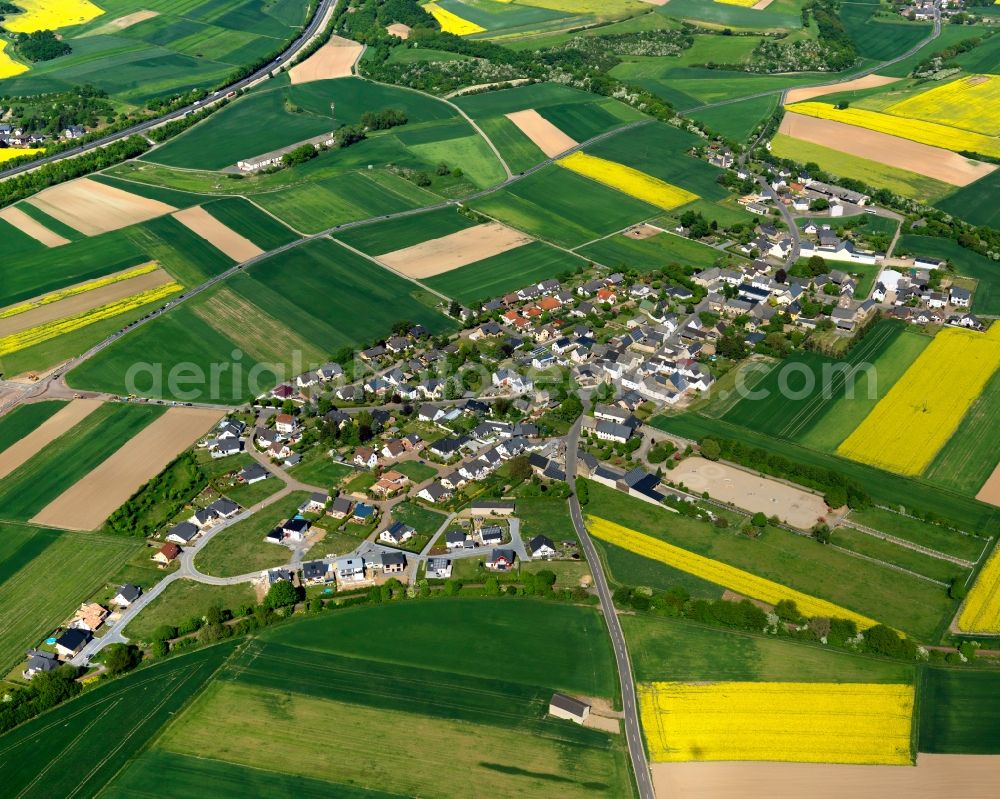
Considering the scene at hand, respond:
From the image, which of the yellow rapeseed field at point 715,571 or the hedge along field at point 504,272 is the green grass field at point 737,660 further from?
the hedge along field at point 504,272

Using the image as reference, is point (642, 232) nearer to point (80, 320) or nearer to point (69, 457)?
point (80, 320)

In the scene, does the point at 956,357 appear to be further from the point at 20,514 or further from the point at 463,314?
the point at 20,514

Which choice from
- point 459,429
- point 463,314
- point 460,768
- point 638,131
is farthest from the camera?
point 638,131

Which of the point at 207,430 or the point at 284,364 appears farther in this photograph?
the point at 284,364

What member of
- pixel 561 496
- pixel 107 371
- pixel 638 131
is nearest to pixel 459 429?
pixel 561 496

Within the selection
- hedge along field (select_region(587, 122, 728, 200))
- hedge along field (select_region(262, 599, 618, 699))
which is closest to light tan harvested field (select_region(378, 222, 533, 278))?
hedge along field (select_region(587, 122, 728, 200))

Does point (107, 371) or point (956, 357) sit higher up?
point (956, 357)

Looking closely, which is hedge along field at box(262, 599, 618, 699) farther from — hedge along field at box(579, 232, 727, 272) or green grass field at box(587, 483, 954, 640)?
hedge along field at box(579, 232, 727, 272)
